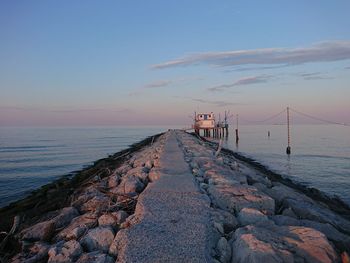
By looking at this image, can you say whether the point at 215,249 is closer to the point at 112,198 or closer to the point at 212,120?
the point at 112,198

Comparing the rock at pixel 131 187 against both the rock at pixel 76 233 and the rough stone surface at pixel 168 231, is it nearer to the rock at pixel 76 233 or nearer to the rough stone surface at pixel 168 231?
the rough stone surface at pixel 168 231

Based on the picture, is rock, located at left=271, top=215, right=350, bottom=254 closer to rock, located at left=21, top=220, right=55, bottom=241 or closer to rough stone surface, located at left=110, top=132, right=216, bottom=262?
rough stone surface, located at left=110, top=132, right=216, bottom=262

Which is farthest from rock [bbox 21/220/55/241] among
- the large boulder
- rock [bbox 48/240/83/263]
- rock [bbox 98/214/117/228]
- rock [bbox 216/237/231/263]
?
rock [bbox 216/237/231/263]

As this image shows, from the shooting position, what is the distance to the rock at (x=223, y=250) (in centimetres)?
342

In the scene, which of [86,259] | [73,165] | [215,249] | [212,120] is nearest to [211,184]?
[215,249]

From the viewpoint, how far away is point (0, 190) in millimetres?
13758

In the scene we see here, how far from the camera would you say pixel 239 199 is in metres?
5.48

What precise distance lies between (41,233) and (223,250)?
2.74m

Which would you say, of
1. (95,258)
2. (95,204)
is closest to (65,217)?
(95,204)

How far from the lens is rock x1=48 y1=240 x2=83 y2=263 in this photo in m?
3.58

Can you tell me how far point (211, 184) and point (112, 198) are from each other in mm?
2069

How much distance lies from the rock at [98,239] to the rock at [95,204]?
1396 mm

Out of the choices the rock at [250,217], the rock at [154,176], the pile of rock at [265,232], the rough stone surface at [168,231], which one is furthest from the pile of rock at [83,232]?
the rock at [250,217]

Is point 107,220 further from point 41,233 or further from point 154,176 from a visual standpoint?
point 154,176
